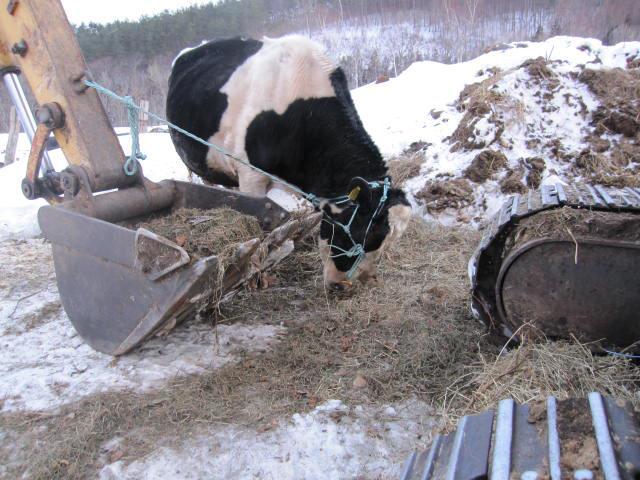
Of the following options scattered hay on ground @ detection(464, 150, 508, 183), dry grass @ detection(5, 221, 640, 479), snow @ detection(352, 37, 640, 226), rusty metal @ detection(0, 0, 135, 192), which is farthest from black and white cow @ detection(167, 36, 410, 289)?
scattered hay on ground @ detection(464, 150, 508, 183)

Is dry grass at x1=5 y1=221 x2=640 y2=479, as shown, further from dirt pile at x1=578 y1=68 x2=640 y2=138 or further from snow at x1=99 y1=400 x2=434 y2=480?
dirt pile at x1=578 y1=68 x2=640 y2=138

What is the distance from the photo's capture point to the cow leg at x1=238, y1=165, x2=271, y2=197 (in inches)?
181

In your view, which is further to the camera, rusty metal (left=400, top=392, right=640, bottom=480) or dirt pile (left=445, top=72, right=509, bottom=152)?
dirt pile (left=445, top=72, right=509, bottom=152)

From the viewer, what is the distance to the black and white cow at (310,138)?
419 centimetres

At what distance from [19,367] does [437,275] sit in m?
3.49

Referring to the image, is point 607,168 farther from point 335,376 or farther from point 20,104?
point 20,104

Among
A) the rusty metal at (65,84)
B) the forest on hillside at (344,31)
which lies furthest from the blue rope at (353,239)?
the forest on hillside at (344,31)

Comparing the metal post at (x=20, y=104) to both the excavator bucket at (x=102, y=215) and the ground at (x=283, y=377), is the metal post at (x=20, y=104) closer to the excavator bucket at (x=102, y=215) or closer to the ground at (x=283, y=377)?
the excavator bucket at (x=102, y=215)

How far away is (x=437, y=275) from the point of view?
4652mm

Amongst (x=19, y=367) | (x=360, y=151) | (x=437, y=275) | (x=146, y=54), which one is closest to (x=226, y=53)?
(x=360, y=151)

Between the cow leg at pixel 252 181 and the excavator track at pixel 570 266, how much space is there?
230 cm

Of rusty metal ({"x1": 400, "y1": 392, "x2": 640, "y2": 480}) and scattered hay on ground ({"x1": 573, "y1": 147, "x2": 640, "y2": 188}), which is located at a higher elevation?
rusty metal ({"x1": 400, "y1": 392, "x2": 640, "y2": 480})

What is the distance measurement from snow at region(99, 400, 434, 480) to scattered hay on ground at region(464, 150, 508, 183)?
4.56 metres

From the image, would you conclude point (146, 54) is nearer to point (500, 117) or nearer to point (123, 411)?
point (500, 117)
